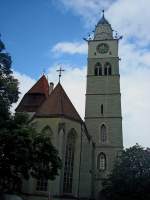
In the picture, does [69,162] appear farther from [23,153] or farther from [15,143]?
[15,143]

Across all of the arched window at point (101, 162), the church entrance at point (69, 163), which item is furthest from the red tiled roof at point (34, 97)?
the arched window at point (101, 162)

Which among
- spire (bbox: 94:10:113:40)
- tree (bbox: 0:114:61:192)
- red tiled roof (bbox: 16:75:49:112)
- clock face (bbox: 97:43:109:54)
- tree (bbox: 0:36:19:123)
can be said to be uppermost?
spire (bbox: 94:10:113:40)

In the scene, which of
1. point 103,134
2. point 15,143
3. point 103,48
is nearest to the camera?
point 15,143

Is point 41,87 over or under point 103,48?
under

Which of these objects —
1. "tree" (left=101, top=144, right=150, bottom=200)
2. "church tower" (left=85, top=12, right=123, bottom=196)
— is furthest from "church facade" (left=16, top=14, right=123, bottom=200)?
"tree" (left=101, top=144, right=150, bottom=200)

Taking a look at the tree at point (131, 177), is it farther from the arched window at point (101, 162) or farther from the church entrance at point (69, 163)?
the arched window at point (101, 162)

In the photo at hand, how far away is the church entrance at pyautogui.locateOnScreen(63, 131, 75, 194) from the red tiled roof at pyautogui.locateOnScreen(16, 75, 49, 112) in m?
9.68

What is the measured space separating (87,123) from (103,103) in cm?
336

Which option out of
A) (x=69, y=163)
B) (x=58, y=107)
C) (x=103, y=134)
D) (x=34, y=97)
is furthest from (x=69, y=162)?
(x=34, y=97)

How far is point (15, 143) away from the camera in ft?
76.9

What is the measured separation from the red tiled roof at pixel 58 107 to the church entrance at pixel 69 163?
235 centimetres

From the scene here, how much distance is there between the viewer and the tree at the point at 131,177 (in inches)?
1394

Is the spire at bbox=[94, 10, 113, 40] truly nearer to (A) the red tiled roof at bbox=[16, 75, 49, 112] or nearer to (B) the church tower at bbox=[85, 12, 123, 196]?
(B) the church tower at bbox=[85, 12, 123, 196]

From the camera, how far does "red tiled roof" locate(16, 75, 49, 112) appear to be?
46425mm
